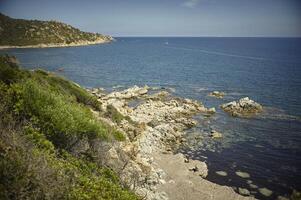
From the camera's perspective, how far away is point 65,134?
1839cm

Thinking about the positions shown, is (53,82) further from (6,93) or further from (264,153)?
(264,153)

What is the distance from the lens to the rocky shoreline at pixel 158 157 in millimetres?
22489

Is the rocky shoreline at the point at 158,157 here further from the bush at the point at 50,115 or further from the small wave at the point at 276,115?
Answer: the small wave at the point at 276,115

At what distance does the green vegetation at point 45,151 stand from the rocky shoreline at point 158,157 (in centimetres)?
253

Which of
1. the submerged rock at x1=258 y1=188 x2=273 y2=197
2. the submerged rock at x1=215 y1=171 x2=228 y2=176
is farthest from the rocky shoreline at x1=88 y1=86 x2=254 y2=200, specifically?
the submerged rock at x1=258 y1=188 x2=273 y2=197

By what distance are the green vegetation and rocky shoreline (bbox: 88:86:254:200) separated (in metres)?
2.53

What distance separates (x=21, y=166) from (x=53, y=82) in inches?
947

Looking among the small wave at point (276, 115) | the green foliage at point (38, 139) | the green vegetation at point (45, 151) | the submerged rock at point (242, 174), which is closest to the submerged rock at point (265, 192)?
the submerged rock at point (242, 174)

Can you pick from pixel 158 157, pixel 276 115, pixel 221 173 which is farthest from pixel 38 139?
pixel 276 115

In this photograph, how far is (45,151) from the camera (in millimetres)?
13445

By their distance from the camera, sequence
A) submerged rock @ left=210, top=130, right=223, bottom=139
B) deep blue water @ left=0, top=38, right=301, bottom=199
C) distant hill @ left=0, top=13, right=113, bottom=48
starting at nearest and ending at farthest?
deep blue water @ left=0, top=38, right=301, bottom=199, submerged rock @ left=210, top=130, right=223, bottom=139, distant hill @ left=0, top=13, right=113, bottom=48

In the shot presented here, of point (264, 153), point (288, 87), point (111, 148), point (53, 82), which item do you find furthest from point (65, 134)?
point (288, 87)

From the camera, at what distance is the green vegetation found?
385 inches

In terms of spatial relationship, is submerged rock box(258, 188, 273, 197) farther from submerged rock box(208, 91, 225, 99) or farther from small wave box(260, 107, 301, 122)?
submerged rock box(208, 91, 225, 99)
